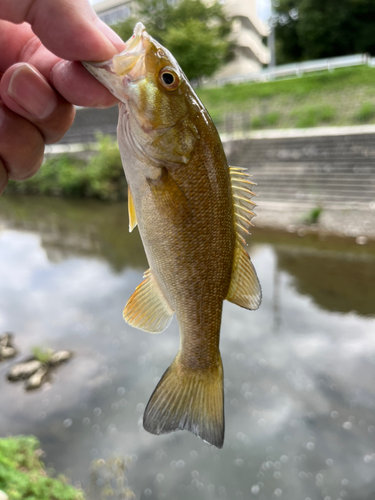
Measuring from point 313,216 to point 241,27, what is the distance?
1138 inches

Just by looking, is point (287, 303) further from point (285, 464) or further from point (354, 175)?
point (354, 175)

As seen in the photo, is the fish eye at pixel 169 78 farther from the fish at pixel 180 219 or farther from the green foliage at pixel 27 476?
the green foliage at pixel 27 476

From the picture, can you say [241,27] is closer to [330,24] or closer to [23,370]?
[330,24]

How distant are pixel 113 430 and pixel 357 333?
4104 millimetres

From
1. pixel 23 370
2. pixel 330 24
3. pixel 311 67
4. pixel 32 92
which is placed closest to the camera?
pixel 32 92

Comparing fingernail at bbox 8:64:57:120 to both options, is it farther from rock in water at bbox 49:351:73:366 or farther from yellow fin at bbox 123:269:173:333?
rock in water at bbox 49:351:73:366

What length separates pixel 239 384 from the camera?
4926 mm

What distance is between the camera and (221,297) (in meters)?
1.34

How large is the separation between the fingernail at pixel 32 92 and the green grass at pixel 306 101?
1531 cm

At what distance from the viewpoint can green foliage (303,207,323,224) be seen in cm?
988

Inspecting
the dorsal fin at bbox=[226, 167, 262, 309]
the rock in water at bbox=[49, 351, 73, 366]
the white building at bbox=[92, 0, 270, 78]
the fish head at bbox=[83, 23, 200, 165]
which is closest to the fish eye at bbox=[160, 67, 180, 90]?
the fish head at bbox=[83, 23, 200, 165]

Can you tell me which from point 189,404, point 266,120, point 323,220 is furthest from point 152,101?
point 266,120

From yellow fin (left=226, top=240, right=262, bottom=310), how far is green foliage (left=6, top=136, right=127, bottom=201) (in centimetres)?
1332

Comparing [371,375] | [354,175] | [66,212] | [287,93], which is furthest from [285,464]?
[287,93]
